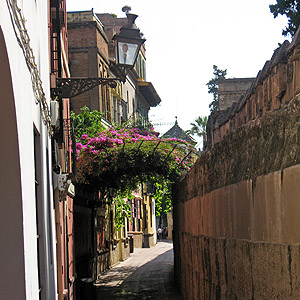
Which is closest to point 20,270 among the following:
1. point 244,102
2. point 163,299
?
point 244,102

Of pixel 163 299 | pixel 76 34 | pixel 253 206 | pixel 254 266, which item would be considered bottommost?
pixel 163 299

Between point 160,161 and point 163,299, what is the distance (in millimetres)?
4217

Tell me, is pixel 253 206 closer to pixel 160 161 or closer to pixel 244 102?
pixel 244 102

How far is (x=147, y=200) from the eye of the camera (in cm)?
5416

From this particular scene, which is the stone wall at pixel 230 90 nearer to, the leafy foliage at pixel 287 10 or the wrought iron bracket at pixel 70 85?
the leafy foliage at pixel 287 10

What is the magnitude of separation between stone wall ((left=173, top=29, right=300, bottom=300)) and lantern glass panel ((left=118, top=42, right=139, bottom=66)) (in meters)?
2.12

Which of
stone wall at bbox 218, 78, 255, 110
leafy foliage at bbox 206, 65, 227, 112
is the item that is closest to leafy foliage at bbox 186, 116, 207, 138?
leafy foliage at bbox 206, 65, 227, 112

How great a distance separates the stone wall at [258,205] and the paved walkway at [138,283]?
9.55m

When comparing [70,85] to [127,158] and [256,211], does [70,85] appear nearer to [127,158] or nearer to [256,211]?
[256,211]

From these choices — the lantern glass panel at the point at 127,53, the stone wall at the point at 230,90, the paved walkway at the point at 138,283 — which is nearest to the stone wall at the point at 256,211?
the lantern glass panel at the point at 127,53

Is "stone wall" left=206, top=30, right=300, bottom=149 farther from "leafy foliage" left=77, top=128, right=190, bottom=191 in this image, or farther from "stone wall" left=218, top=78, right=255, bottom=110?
"stone wall" left=218, top=78, right=255, bottom=110

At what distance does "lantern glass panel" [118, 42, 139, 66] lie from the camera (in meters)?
10.6

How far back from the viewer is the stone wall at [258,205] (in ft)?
14.9

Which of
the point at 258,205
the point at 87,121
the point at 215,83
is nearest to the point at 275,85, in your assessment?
the point at 258,205
